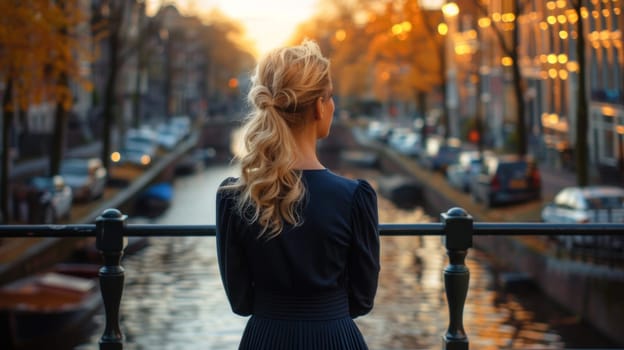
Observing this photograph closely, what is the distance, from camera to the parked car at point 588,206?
76.8 feet

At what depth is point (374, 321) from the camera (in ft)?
74.5

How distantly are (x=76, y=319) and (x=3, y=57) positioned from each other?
688 centimetres

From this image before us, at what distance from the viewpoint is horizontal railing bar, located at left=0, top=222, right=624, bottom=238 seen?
4.99 meters

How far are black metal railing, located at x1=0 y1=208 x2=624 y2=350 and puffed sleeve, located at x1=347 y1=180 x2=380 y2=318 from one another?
110cm

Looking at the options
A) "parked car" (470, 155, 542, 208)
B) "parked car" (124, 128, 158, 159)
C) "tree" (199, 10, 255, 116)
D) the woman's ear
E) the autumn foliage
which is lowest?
the woman's ear

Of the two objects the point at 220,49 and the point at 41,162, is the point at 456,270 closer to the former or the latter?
the point at 41,162

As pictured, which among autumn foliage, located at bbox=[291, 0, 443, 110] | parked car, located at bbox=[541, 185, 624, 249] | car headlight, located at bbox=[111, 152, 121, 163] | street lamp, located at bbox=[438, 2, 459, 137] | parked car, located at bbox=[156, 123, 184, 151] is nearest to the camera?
parked car, located at bbox=[541, 185, 624, 249]

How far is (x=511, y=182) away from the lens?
34.9 m

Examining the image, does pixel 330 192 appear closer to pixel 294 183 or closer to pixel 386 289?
pixel 294 183

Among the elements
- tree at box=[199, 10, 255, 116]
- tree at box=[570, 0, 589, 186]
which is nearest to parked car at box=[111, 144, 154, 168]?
tree at box=[570, 0, 589, 186]

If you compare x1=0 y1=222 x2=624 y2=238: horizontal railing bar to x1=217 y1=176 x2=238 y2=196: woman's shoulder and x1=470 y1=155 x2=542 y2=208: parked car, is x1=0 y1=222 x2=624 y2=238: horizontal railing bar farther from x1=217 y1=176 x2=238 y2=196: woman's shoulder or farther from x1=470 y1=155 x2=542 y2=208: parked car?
x1=470 y1=155 x2=542 y2=208: parked car

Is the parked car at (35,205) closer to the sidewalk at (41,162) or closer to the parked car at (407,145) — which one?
the sidewalk at (41,162)

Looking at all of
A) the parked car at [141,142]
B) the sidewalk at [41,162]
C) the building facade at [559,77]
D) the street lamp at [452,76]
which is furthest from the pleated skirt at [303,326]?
the street lamp at [452,76]

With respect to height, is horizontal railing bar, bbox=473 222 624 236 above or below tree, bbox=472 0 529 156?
below
